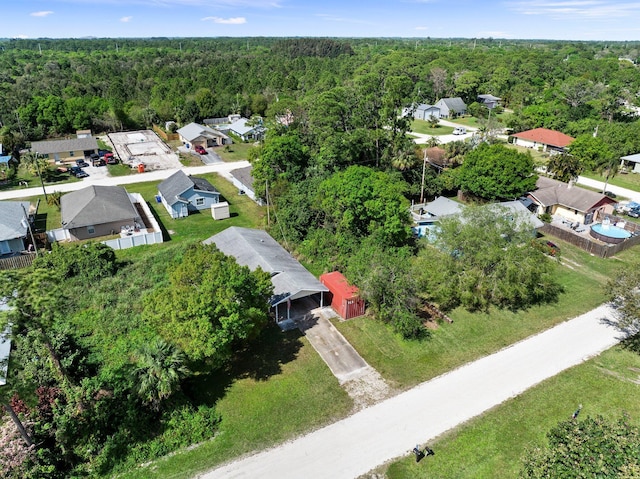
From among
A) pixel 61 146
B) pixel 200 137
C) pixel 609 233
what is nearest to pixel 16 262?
pixel 61 146

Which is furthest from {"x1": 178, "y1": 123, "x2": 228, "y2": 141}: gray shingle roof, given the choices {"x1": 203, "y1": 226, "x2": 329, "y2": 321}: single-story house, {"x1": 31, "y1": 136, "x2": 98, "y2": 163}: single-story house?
{"x1": 203, "y1": 226, "x2": 329, "y2": 321}: single-story house

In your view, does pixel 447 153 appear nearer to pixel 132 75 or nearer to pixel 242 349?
pixel 242 349

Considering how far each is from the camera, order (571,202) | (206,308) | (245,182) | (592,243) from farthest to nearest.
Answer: (245,182)
(571,202)
(592,243)
(206,308)

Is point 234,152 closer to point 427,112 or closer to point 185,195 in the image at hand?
point 185,195

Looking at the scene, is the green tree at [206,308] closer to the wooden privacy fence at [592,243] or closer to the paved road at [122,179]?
the wooden privacy fence at [592,243]

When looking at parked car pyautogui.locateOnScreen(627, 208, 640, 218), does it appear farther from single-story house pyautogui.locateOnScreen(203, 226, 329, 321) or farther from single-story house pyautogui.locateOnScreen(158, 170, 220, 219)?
single-story house pyautogui.locateOnScreen(158, 170, 220, 219)

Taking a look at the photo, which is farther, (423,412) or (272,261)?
(272,261)

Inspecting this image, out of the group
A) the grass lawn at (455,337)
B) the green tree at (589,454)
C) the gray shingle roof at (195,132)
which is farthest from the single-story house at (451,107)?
the green tree at (589,454)
